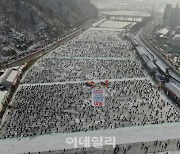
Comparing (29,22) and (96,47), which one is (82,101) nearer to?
(96,47)

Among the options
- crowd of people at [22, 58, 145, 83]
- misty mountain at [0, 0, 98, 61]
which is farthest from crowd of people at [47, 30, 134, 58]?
misty mountain at [0, 0, 98, 61]

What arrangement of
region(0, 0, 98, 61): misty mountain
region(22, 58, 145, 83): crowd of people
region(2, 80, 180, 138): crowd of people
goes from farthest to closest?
1. region(0, 0, 98, 61): misty mountain
2. region(22, 58, 145, 83): crowd of people
3. region(2, 80, 180, 138): crowd of people

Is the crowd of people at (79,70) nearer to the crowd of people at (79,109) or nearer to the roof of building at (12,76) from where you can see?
the roof of building at (12,76)

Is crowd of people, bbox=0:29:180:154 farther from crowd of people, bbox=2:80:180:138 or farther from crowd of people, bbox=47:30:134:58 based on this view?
crowd of people, bbox=47:30:134:58

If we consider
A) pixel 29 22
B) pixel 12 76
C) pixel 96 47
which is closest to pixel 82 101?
pixel 12 76

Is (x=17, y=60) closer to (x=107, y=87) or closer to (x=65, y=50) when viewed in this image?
(x=65, y=50)

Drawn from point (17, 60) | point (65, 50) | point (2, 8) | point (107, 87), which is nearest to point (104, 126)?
point (107, 87)

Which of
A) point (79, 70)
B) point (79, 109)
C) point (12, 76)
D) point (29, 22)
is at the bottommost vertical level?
point (79, 70)
